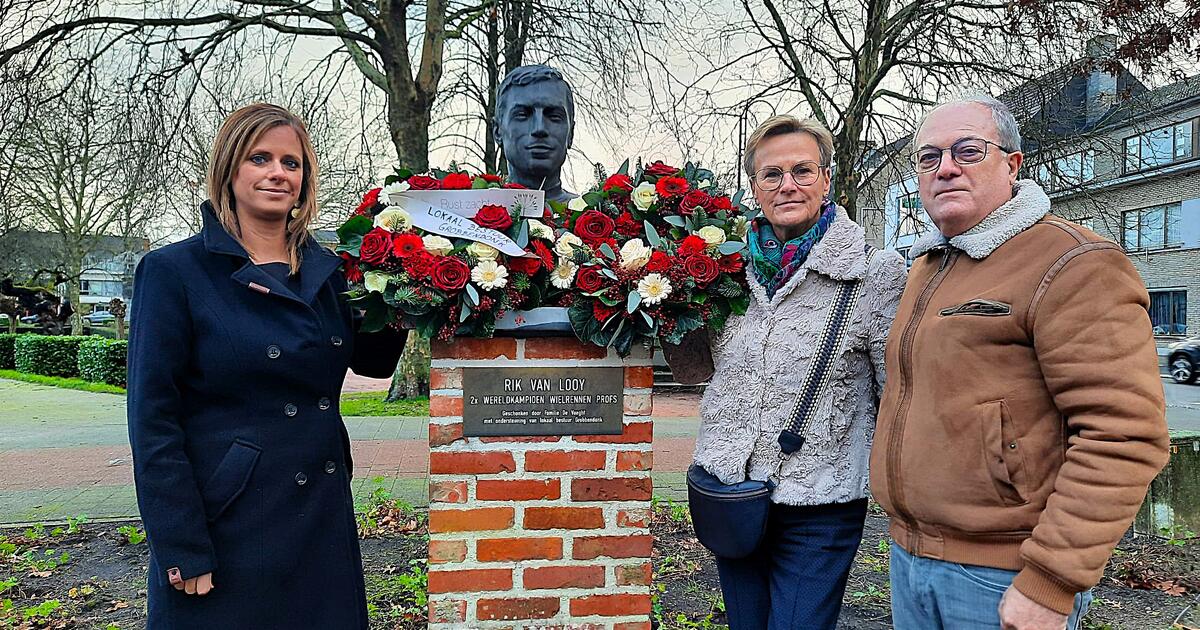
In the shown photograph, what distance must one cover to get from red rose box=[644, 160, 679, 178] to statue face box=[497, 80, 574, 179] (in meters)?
0.50

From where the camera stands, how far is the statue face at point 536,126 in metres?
2.84

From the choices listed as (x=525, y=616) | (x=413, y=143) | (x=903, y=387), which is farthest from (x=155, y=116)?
(x=903, y=387)

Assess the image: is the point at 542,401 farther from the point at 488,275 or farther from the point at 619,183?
the point at 619,183

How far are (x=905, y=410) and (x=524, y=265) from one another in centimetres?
115

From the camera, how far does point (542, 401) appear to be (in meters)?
2.48

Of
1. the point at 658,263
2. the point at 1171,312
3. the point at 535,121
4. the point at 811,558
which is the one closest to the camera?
the point at 811,558

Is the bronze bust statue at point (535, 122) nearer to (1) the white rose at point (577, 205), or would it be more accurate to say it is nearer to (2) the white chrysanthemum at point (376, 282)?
(1) the white rose at point (577, 205)

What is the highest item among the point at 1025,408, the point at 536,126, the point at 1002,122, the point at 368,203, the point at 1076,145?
the point at 1076,145

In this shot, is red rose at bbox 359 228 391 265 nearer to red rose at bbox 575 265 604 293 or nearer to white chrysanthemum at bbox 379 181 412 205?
white chrysanthemum at bbox 379 181 412 205

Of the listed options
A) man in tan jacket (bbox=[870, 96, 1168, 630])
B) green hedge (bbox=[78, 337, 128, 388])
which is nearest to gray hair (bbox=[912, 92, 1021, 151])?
man in tan jacket (bbox=[870, 96, 1168, 630])

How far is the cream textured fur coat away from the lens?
2.09 m

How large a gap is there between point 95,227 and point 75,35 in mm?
22469

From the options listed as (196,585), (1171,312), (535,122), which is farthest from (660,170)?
(1171,312)

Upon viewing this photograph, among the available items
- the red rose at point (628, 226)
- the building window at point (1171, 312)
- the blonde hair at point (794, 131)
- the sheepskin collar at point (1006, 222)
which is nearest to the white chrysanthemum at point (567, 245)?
the red rose at point (628, 226)
